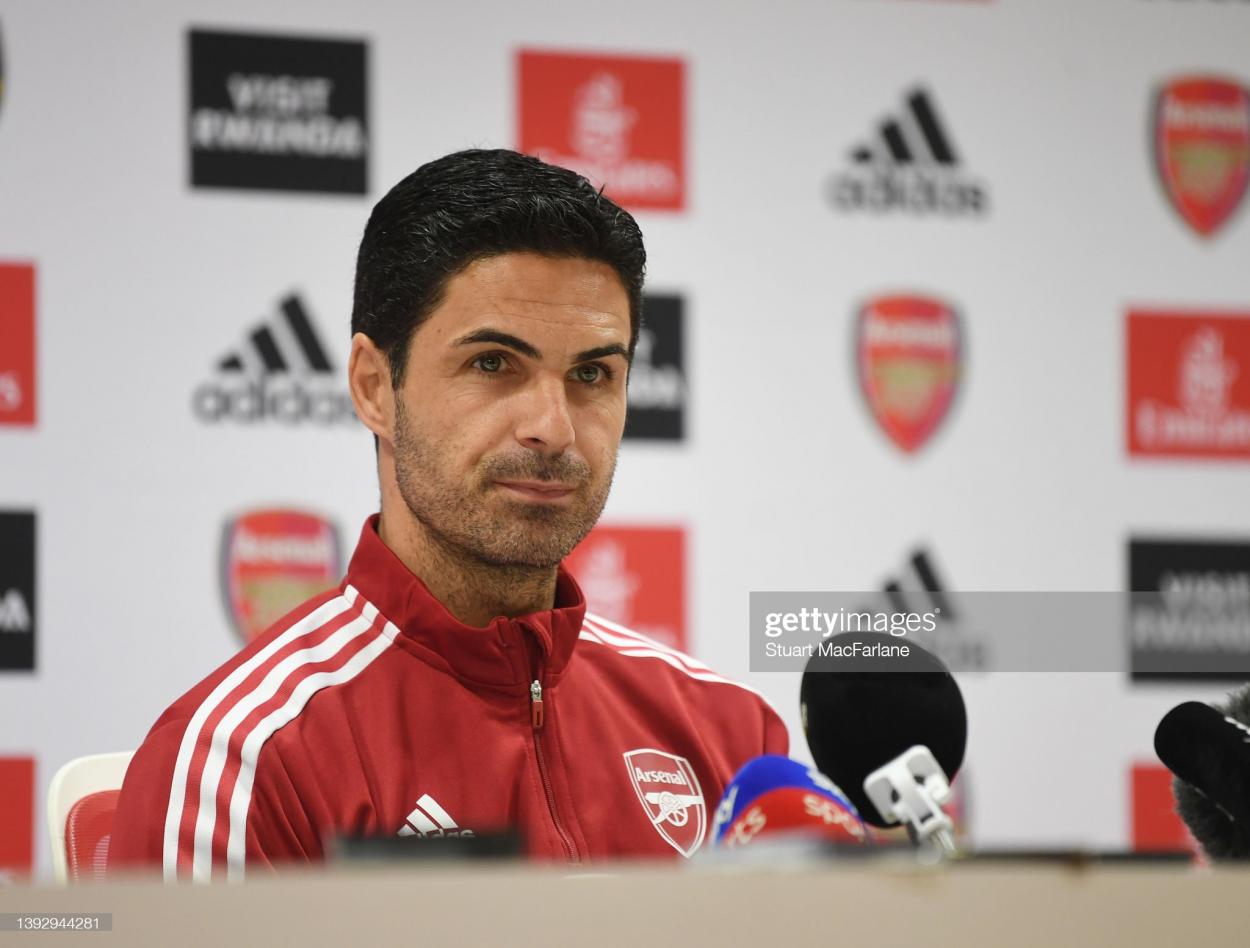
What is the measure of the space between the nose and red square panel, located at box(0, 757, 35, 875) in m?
1.73

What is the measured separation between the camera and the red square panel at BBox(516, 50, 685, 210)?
10.4 feet

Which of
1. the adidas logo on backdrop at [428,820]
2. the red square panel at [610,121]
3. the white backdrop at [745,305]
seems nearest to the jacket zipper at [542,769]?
the adidas logo on backdrop at [428,820]

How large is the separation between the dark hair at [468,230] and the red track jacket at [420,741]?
0.82 ft

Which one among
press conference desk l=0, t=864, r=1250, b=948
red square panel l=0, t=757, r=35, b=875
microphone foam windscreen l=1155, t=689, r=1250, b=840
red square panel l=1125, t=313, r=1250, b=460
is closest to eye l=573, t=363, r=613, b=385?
microphone foam windscreen l=1155, t=689, r=1250, b=840

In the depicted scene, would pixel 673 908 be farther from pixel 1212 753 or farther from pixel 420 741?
pixel 420 741

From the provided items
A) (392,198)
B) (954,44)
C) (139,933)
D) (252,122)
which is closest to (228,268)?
(252,122)

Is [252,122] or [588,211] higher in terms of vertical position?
[252,122]

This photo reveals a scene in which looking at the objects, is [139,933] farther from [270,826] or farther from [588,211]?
[588,211]

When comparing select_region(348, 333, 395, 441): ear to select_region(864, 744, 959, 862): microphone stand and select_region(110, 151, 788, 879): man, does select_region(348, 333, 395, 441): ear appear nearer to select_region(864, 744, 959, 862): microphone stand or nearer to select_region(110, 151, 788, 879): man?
select_region(110, 151, 788, 879): man

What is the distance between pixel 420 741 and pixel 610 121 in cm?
195

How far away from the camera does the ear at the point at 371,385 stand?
5.53ft

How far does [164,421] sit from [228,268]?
320 millimetres

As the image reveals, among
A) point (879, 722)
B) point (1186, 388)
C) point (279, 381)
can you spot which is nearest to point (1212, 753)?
point (879, 722)

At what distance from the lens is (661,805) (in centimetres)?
165
